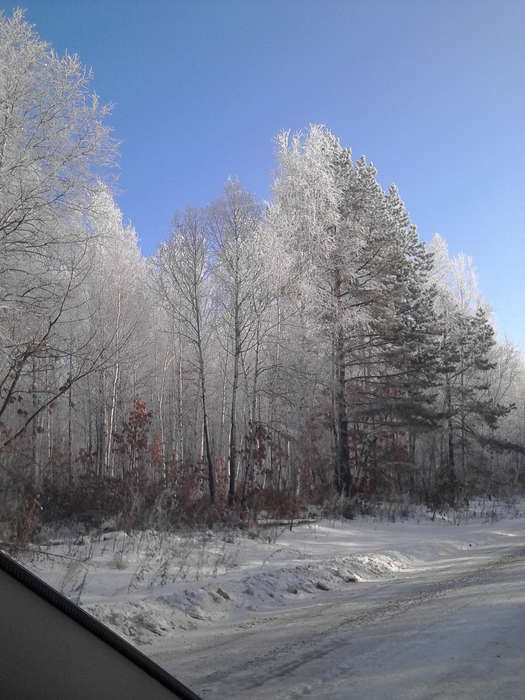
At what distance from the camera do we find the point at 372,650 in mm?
5016

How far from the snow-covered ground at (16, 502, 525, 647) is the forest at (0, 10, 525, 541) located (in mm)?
1098

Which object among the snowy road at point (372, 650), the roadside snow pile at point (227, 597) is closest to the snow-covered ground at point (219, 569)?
the roadside snow pile at point (227, 597)

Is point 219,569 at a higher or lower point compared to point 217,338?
lower

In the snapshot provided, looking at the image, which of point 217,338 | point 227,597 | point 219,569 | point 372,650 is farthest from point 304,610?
point 217,338

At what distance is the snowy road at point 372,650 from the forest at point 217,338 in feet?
13.2

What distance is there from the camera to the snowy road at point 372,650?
4.13 meters

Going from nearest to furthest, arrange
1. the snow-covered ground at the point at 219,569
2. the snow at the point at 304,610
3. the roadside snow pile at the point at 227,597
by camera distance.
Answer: the snow at the point at 304,610, the roadside snow pile at the point at 227,597, the snow-covered ground at the point at 219,569

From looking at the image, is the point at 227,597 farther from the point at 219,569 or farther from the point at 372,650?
the point at 372,650

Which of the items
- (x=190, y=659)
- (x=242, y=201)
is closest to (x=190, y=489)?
(x=242, y=201)

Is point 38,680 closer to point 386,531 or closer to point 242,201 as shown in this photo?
point 386,531

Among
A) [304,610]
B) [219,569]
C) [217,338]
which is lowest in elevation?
[304,610]

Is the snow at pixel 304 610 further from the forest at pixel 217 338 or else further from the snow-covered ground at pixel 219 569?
the forest at pixel 217 338

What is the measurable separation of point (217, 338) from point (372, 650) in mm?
16913

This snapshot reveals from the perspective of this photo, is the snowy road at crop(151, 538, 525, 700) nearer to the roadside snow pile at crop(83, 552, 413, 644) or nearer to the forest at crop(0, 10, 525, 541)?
the roadside snow pile at crop(83, 552, 413, 644)
